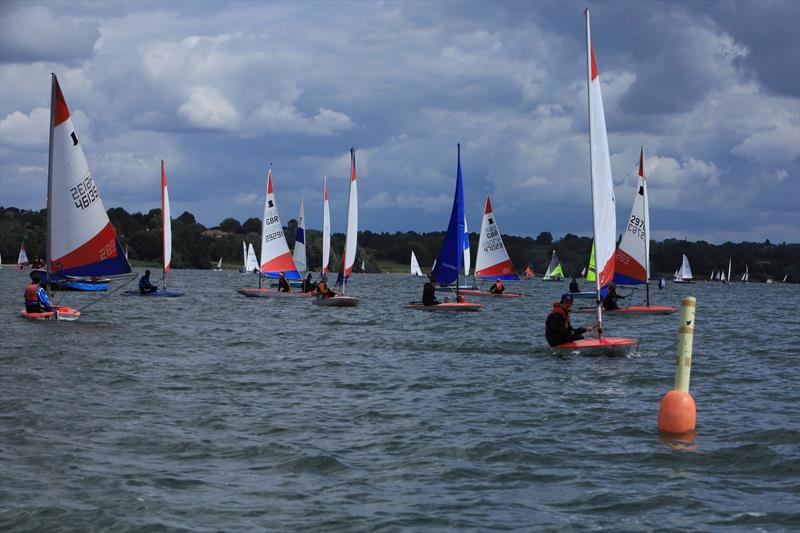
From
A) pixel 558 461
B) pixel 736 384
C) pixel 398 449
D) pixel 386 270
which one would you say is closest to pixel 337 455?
pixel 398 449

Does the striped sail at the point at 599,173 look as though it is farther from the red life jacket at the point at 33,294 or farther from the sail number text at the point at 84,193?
the red life jacket at the point at 33,294

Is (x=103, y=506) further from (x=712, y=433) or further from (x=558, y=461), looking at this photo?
(x=712, y=433)

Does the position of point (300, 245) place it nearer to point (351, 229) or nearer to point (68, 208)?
point (351, 229)

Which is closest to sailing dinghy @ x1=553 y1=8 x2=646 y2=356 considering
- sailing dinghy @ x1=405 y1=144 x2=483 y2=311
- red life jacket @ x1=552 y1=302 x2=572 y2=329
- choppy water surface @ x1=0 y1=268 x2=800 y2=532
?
red life jacket @ x1=552 y1=302 x2=572 y2=329

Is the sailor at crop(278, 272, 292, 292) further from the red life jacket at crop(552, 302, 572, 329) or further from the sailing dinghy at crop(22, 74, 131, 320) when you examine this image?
the red life jacket at crop(552, 302, 572, 329)

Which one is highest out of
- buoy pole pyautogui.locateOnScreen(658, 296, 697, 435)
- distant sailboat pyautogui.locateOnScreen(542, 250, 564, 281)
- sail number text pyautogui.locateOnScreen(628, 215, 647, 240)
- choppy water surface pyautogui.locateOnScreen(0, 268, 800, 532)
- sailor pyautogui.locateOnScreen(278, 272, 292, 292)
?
sail number text pyautogui.locateOnScreen(628, 215, 647, 240)

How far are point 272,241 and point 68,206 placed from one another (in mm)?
23003

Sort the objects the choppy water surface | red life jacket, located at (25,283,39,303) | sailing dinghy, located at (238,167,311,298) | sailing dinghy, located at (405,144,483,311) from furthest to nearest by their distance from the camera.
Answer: sailing dinghy, located at (238,167,311,298), sailing dinghy, located at (405,144,483,311), red life jacket, located at (25,283,39,303), the choppy water surface

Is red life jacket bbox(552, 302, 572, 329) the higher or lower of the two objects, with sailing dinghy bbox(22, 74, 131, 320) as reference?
lower

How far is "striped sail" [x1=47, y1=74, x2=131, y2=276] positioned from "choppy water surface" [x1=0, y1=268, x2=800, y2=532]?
3135mm

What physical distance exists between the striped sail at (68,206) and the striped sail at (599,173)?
14.5 metres

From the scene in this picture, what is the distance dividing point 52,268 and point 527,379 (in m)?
15.4

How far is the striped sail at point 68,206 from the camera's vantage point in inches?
1105

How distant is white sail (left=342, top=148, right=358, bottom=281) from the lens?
141 ft
